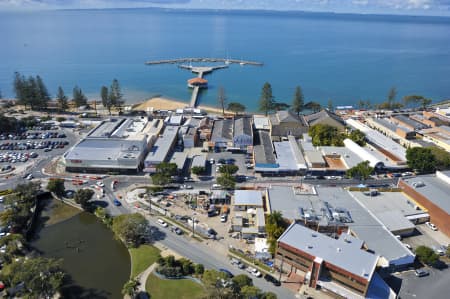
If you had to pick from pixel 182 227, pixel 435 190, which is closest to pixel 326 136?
pixel 435 190

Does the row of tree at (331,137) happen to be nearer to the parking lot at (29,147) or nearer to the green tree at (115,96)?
the parking lot at (29,147)

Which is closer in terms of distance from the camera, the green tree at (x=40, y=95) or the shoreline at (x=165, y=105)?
the green tree at (x=40, y=95)

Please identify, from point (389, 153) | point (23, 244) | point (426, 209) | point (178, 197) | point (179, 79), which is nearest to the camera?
point (23, 244)

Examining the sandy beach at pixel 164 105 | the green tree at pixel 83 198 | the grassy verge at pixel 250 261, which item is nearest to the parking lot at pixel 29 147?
the green tree at pixel 83 198

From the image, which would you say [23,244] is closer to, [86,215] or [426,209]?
[86,215]

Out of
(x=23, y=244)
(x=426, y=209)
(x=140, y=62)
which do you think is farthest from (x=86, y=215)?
(x=140, y=62)

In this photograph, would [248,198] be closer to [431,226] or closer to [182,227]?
[182,227]
